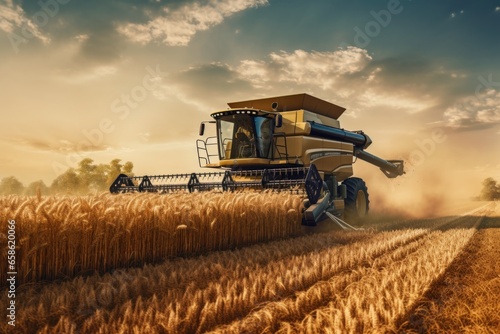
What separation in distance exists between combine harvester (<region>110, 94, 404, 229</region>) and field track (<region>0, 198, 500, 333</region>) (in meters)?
3.60

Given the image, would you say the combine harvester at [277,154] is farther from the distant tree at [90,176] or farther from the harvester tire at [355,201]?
the distant tree at [90,176]

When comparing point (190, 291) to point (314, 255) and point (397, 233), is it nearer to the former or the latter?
point (314, 255)

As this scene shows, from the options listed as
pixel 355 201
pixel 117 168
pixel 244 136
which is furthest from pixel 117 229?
pixel 117 168

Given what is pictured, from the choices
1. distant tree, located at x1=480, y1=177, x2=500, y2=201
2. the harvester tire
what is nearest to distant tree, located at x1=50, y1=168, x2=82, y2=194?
the harvester tire

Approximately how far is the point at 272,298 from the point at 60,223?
7.13 feet

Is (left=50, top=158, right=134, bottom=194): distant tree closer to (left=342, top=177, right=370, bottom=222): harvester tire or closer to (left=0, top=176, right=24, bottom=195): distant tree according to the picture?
(left=0, top=176, right=24, bottom=195): distant tree

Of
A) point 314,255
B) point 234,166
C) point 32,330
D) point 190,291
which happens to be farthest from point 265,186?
point 32,330

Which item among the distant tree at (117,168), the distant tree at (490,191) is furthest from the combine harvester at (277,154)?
the distant tree at (490,191)

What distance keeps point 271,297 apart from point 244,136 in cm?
686

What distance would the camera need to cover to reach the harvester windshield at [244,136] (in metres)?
9.57

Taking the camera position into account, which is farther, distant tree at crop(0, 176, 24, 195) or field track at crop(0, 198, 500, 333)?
distant tree at crop(0, 176, 24, 195)

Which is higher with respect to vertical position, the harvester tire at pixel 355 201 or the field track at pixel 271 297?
the harvester tire at pixel 355 201

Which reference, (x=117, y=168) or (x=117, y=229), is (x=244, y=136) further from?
(x=117, y=168)

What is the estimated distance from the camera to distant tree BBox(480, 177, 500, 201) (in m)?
38.1
